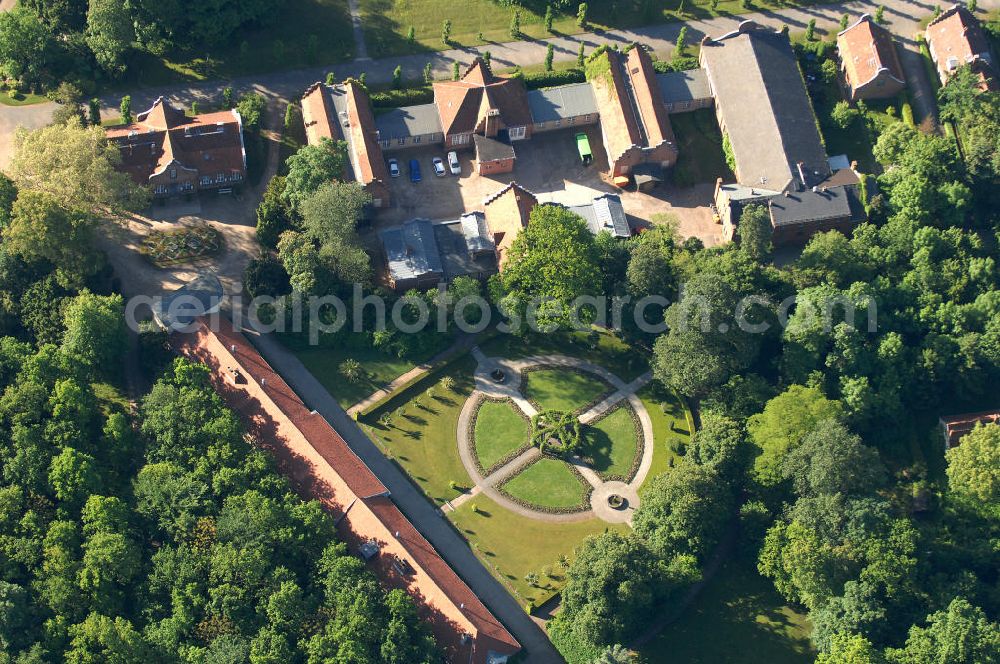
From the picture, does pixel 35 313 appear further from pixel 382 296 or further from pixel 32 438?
pixel 382 296

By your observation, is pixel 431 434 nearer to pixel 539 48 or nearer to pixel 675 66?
pixel 539 48

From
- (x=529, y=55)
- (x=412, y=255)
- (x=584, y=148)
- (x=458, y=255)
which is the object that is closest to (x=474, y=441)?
(x=458, y=255)

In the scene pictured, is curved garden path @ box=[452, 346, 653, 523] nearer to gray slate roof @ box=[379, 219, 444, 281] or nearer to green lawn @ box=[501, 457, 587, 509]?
green lawn @ box=[501, 457, 587, 509]

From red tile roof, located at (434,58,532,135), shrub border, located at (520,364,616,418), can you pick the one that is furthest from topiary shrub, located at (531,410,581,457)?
red tile roof, located at (434,58,532,135)

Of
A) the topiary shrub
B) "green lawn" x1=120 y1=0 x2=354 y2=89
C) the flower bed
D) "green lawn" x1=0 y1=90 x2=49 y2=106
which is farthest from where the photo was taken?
"green lawn" x1=120 y1=0 x2=354 y2=89

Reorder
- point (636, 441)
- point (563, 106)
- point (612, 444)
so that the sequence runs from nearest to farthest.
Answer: point (612, 444)
point (636, 441)
point (563, 106)

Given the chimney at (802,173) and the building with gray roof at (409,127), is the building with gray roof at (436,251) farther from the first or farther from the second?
the chimney at (802,173)
